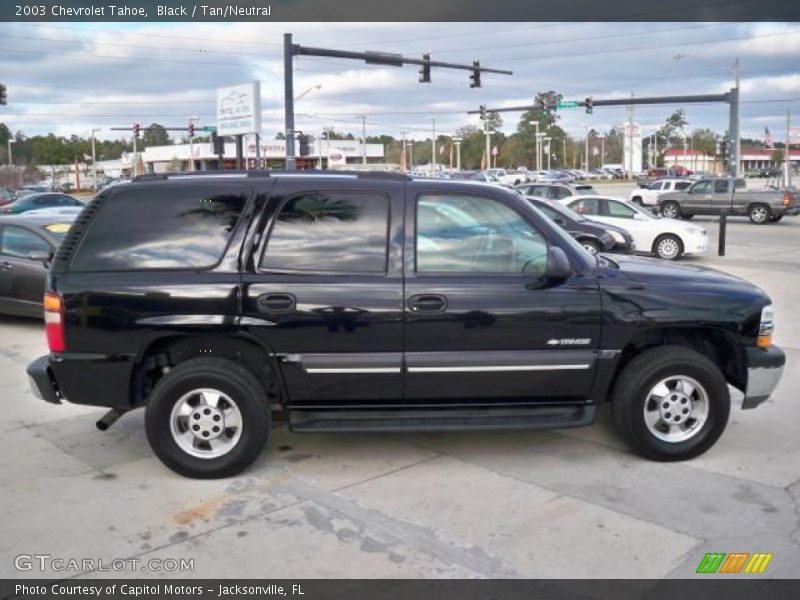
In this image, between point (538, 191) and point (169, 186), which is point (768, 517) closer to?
point (169, 186)

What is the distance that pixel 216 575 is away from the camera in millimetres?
3715

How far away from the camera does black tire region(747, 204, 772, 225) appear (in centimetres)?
2839

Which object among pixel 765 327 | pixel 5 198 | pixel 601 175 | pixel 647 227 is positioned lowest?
pixel 765 327

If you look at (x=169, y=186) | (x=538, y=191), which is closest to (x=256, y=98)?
(x=538, y=191)

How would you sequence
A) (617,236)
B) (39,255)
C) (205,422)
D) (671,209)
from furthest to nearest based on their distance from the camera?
Result: (671,209) < (617,236) < (39,255) < (205,422)

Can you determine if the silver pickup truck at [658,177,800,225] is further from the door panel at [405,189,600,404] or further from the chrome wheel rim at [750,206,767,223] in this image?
the door panel at [405,189,600,404]

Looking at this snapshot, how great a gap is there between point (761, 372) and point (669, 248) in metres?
13.1

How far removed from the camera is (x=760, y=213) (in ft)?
93.6

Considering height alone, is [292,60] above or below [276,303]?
above

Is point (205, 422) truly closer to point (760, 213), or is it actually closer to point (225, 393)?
point (225, 393)

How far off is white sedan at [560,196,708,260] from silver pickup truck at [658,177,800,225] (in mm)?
11501

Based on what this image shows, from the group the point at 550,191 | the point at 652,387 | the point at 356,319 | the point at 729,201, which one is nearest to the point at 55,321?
the point at 356,319

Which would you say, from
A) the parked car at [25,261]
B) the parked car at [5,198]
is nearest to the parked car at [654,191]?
the parked car at [5,198]

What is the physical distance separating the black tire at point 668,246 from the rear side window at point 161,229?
14.3 metres
